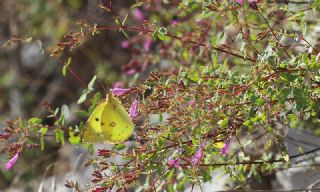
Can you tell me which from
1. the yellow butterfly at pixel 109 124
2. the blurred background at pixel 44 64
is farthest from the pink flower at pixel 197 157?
the blurred background at pixel 44 64

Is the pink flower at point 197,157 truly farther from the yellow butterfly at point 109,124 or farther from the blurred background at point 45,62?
the blurred background at point 45,62

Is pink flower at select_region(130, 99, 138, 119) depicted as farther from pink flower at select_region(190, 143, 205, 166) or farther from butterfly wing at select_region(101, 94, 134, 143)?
pink flower at select_region(190, 143, 205, 166)

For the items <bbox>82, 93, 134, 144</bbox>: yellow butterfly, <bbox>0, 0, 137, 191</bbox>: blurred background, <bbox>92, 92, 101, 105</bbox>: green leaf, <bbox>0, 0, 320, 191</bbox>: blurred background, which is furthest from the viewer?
<bbox>0, 0, 137, 191</bbox>: blurred background

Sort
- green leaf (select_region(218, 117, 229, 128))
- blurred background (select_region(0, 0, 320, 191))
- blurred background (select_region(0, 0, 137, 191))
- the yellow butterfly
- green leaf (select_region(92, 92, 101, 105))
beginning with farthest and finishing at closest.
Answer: blurred background (select_region(0, 0, 137, 191)), blurred background (select_region(0, 0, 320, 191)), green leaf (select_region(92, 92, 101, 105)), the yellow butterfly, green leaf (select_region(218, 117, 229, 128))

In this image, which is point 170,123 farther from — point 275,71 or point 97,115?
point 275,71

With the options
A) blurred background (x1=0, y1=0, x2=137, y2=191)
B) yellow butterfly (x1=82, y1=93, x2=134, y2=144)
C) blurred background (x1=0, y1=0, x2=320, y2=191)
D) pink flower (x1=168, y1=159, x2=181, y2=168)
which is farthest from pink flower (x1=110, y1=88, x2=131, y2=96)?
blurred background (x1=0, y1=0, x2=137, y2=191)

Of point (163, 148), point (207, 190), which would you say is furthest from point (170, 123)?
point (207, 190)
